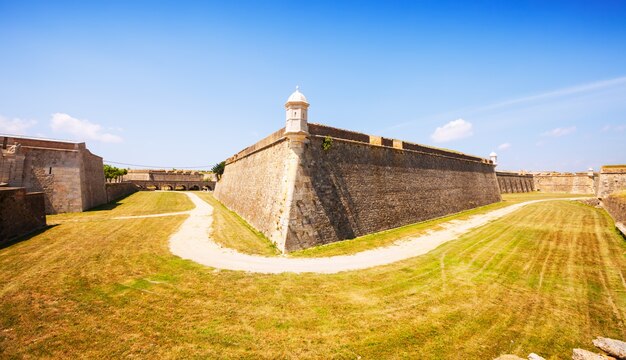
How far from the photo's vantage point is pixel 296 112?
13477 mm

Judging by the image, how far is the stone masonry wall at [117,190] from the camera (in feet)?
106

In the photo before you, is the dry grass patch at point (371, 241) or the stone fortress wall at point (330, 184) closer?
the dry grass patch at point (371, 241)

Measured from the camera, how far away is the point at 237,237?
15.0 metres

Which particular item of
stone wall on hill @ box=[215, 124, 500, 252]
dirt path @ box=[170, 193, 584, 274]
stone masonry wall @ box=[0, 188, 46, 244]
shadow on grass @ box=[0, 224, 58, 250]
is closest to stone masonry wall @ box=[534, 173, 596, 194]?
stone wall on hill @ box=[215, 124, 500, 252]

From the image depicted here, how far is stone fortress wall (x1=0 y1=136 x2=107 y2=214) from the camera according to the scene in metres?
19.8

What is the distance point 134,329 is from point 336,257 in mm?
7839

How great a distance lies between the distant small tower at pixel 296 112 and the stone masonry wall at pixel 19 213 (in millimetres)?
13702

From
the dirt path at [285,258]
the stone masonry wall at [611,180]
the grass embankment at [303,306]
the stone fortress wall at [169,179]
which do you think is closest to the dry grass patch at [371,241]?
the dirt path at [285,258]

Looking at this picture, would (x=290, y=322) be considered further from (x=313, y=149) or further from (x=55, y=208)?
(x=55, y=208)

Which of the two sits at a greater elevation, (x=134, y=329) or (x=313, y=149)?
(x=313, y=149)

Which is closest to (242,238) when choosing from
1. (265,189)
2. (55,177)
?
(265,189)

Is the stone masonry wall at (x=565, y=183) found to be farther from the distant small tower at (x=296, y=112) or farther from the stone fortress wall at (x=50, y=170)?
the stone fortress wall at (x=50, y=170)

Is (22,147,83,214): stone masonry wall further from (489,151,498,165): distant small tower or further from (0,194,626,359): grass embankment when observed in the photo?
(489,151,498,165): distant small tower

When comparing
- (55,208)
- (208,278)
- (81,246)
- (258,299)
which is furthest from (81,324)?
(55,208)
